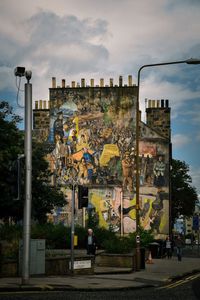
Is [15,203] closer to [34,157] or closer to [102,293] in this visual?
[34,157]

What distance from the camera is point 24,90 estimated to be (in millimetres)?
17453

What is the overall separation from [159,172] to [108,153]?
17.4ft

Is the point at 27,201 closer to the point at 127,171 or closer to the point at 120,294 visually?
the point at 120,294

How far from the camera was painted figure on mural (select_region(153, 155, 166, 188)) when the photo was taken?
54.9 m

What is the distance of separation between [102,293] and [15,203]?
21.2 m

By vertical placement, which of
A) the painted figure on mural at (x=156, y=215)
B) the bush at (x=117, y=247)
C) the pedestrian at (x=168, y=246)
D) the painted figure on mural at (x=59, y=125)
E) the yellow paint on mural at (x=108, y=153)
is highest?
the painted figure on mural at (x=59, y=125)

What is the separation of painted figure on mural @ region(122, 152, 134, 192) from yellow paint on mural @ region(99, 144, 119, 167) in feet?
3.52

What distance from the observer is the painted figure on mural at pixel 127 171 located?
53750 millimetres

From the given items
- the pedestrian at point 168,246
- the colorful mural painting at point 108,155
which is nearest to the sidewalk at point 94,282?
the pedestrian at point 168,246

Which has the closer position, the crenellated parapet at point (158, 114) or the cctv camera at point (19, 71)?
the cctv camera at point (19, 71)

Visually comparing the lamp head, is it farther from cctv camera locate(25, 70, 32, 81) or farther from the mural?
the mural

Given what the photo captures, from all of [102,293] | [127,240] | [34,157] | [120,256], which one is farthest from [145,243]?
[102,293]

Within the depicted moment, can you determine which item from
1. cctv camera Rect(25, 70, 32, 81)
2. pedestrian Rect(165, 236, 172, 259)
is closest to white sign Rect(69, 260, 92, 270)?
cctv camera Rect(25, 70, 32, 81)

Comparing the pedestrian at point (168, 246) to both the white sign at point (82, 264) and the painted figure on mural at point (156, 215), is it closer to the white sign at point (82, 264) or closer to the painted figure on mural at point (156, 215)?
the painted figure on mural at point (156, 215)
